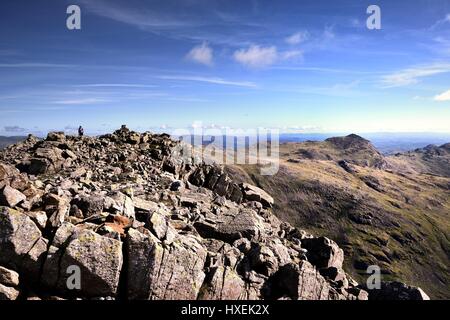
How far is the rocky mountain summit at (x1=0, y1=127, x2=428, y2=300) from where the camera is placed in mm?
25375

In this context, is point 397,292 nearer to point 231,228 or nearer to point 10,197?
point 231,228

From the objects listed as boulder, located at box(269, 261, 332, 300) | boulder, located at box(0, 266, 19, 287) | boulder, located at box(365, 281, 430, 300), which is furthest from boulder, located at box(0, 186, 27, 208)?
boulder, located at box(365, 281, 430, 300)

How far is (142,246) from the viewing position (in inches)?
1057

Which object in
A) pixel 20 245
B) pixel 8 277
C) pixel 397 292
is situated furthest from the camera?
pixel 397 292

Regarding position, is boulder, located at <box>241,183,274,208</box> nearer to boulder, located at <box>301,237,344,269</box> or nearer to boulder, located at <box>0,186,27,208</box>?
boulder, located at <box>301,237,344,269</box>

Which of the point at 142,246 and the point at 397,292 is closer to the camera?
the point at 142,246

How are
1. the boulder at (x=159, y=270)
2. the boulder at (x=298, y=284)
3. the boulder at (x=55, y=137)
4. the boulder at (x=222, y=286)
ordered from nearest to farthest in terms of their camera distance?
the boulder at (x=159, y=270), the boulder at (x=222, y=286), the boulder at (x=298, y=284), the boulder at (x=55, y=137)

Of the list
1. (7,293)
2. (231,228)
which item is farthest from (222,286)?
(7,293)

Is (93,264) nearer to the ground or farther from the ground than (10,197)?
nearer to the ground

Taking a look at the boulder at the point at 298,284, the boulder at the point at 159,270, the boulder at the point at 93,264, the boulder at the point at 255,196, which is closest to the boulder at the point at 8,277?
the boulder at the point at 93,264

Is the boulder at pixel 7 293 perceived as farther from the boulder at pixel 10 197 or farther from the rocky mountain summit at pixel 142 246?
the boulder at pixel 10 197

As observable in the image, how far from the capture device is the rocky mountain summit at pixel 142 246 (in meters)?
25.4
